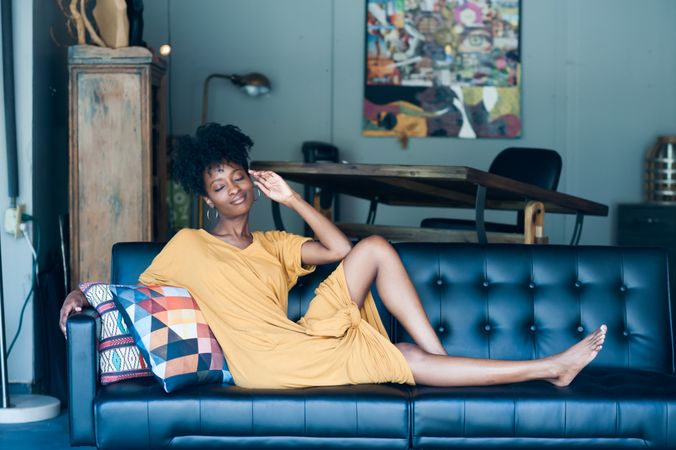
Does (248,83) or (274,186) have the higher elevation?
(248,83)

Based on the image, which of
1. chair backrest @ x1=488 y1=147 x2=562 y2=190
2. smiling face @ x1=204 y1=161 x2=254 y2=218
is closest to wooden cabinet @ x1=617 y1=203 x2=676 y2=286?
chair backrest @ x1=488 y1=147 x2=562 y2=190

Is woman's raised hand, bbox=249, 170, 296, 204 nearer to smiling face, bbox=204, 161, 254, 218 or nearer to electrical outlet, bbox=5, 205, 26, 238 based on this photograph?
smiling face, bbox=204, 161, 254, 218

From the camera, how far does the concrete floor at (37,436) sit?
3.53m

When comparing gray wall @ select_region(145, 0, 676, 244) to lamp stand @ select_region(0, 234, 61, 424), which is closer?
lamp stand @ select_region(0, 234, 61, 424)

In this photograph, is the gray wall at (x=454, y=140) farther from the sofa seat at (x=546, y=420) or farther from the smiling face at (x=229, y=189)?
the sofa seat at (x=546, y=420)

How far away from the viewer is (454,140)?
6871 millimetres

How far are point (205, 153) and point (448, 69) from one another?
155 inches

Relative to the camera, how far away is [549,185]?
5.48 metres

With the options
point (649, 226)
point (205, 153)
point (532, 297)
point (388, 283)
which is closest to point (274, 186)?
point (205, 153)

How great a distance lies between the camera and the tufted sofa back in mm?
3199

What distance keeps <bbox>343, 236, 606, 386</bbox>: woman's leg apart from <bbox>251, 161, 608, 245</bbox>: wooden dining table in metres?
0.83

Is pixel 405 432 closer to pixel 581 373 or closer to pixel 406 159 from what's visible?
pixel 581 373

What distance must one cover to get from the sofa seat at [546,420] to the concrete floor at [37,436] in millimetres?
1438

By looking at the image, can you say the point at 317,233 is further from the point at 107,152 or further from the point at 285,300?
the point at 107,152
